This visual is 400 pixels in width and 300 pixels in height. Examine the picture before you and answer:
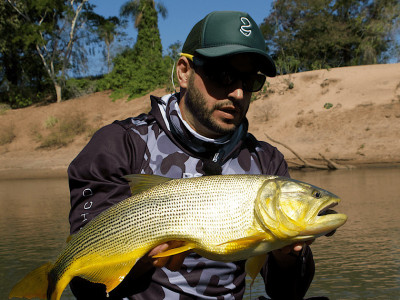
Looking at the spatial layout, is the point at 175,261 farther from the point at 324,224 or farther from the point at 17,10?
the point at 17,10

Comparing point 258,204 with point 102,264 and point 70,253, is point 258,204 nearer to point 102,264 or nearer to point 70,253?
point 102,264

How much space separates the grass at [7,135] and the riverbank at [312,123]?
99 mm

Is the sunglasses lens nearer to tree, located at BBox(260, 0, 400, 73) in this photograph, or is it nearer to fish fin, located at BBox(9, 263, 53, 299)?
fish fin, located at BBox(9, 263, 53, 299)

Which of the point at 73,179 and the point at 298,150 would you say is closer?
the point at 73,179

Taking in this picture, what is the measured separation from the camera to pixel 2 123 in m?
27.7

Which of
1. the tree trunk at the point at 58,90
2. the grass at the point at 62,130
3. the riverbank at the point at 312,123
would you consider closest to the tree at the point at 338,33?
the riverbank at the point at 312,123

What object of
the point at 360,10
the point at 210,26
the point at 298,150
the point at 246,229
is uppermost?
the point at 360,10

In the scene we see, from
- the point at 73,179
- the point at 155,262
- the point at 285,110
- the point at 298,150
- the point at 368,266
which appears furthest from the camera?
the point at 285,110

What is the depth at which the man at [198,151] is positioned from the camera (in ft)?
9.16

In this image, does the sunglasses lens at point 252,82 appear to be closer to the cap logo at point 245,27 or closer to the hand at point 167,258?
the cap logo at point 245,27

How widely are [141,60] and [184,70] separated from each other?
28.7m

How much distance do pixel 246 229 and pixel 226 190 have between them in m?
0.22

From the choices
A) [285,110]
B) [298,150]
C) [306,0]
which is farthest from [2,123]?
[306,0]

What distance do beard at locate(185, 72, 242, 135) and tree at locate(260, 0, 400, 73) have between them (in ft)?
83.8
